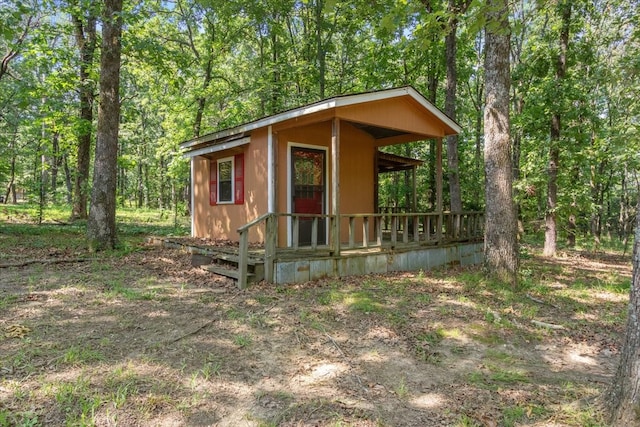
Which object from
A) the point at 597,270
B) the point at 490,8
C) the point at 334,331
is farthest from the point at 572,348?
the point at 597,270

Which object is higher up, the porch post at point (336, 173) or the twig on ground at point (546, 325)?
the porch post at point (336, 173)

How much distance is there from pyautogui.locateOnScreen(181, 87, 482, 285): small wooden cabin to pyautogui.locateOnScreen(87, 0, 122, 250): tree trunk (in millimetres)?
2055

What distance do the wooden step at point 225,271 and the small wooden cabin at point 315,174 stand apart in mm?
319

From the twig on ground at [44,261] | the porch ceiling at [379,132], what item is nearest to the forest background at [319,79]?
the porch ceiling at [379,132]

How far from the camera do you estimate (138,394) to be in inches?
110

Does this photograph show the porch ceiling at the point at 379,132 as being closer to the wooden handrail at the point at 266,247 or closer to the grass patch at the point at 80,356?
the wooden handrail at the point at 266,247

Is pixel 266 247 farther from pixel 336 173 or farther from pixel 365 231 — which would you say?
pixel 365 231

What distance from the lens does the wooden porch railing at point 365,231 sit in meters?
6.04

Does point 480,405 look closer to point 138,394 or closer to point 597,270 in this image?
point 138,394

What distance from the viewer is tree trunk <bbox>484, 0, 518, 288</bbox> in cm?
637

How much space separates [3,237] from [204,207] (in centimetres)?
549

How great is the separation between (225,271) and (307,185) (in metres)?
2.85

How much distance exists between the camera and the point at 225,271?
21.7 feet

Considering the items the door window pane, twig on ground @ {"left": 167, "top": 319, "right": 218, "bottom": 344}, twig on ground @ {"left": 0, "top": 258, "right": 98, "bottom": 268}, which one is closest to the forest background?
the door window pane
